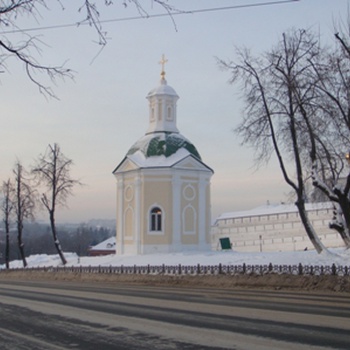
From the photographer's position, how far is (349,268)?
21906 millimetres

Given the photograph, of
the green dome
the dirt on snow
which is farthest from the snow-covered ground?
the green dome

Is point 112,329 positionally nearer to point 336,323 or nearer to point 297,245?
point 336,323

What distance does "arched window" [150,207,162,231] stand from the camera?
147 ft

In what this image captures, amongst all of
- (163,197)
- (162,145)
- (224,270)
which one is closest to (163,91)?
(162,145)

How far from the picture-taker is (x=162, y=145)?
46.7m

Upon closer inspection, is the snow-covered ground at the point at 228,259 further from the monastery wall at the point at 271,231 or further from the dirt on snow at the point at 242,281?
the monastery wall at the point at 271,231

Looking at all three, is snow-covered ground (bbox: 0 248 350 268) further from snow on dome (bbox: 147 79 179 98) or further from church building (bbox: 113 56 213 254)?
snow on dome (bbox: 147 79 179 98)

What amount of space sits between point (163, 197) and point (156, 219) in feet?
6.69

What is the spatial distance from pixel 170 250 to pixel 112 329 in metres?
34.2

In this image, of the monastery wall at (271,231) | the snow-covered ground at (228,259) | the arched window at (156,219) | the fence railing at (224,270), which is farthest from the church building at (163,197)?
the monastery wall at (271,231)

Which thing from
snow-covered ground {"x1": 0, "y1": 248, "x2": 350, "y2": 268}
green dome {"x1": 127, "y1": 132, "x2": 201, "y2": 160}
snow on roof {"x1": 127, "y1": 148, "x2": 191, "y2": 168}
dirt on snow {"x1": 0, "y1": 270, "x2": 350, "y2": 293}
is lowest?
dirt on snow {"x1": 0, "y1": 270, "x2": 350, "y2": 293}

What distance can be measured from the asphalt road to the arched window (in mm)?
29698

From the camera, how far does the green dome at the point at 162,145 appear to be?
46.3 meters

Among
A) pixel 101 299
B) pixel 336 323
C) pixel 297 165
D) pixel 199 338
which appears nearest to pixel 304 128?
pixel 297 165
